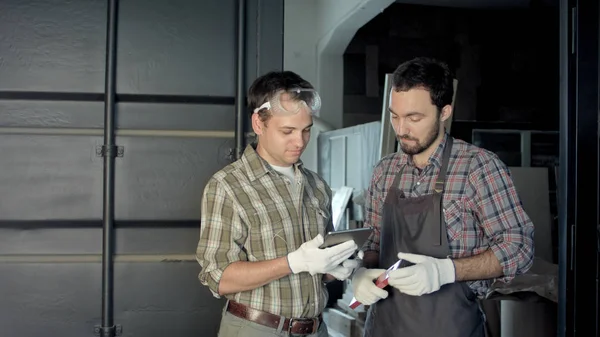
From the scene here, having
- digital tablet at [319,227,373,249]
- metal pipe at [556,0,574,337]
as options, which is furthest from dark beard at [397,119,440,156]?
metal pipe at [556,0,574,337]

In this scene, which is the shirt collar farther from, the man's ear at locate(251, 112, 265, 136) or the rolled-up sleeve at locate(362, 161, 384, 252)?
the rolled-up sleeve at locate(362, 161, 384, 252)

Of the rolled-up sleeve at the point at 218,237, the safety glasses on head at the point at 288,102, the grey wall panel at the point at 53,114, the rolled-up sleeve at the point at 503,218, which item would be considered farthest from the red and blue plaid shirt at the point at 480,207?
the grey wall panel at the point at 53,114

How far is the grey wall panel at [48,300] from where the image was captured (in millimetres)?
2836

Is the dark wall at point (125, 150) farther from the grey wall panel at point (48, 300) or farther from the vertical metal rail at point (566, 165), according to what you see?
the vertical metal rail at point (566, 165)

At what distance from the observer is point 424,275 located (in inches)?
81.1

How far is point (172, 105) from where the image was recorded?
2.93m

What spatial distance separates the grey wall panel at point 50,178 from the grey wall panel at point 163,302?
0.36 metres

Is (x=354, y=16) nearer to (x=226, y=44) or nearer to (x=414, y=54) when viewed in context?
(x=414, y=54)

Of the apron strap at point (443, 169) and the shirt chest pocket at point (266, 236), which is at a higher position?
the apron strap at point (443, 169)

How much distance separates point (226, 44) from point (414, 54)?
18.1 feet

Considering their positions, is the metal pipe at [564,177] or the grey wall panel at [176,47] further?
the grey wall panel at [176,47]

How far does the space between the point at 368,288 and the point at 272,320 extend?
15.2 inches

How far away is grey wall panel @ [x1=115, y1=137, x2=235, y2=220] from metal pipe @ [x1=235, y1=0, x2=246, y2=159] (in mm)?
70

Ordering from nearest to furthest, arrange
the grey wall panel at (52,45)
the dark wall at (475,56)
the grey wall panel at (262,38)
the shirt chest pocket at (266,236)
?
the shirt chest pocket at (266,236) < the grey wall panel at (52,45) < the grey wall panel at (262,38) < the dark wall at (475,56)
